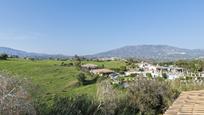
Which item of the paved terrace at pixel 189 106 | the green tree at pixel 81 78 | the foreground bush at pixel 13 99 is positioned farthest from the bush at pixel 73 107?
the green tree at pixel 81 78

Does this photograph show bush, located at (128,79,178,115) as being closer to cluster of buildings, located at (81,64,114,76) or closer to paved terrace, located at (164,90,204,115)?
paved terrace, located at (164,90,204,115)

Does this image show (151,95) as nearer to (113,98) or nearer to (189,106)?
(113,98)

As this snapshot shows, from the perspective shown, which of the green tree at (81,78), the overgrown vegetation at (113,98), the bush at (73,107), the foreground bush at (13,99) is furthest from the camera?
the green tree at (81,78)

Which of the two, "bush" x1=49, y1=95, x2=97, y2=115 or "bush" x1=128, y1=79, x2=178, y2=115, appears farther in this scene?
"bush" x1=128, y1=79, x2=178, y2=115

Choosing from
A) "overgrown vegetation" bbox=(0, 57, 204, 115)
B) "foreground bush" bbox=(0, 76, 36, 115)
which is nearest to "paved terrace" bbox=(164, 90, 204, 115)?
"foreground bush" bbox=(0, 76, 36, 115)

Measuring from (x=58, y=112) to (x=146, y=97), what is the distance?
7487 mm

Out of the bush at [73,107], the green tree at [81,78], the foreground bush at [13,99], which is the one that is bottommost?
the green tree at [81,78]

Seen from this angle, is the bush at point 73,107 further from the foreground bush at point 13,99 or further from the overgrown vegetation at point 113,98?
the foreground bush at point 13,99

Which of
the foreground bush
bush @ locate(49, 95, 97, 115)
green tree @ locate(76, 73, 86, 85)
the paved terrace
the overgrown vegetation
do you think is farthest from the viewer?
green tree @ locate(76, 73, 86, 85)

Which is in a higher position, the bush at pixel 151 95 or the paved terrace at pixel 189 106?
the paved terrace at pixel 189 106

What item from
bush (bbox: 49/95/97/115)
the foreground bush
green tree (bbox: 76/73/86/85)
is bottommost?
green tree (bbox: 76/73/86/85)

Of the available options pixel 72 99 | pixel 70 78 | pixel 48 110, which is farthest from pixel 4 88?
pixel 70 78

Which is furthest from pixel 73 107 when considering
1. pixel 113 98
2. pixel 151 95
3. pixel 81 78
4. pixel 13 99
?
pixel 81 78

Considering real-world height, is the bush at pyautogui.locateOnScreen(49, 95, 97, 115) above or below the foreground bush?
below
